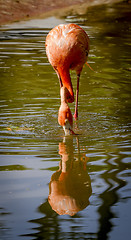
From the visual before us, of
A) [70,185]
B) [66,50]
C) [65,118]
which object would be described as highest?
[66,50]

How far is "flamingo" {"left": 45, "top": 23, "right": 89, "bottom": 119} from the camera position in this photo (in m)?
6.37

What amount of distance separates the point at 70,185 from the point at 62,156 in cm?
84

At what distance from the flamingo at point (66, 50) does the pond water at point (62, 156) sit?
0.59 metres

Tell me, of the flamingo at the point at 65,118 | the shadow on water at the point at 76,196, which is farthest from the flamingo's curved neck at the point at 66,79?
the shadow on water at the point at 76,196

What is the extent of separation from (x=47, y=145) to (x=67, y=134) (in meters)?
0.45

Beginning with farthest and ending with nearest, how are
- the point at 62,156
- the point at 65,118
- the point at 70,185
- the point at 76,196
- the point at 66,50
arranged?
A: 1. the point at 66,50
2. the point at 65,118
3. the point at 62,156
4. the point at 70,185
5. the point at 76,196

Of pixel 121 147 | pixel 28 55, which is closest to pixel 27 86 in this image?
pixel 28 55

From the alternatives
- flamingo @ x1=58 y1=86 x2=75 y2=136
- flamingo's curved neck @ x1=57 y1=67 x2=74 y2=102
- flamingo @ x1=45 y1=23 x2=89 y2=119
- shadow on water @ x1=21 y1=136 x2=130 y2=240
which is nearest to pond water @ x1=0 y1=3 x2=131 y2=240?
shadow on water @ x1=21 y1=136 x2=130 y2=240

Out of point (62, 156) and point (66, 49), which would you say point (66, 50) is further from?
point (62, 156)

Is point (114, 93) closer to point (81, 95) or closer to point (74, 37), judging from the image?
point (81, 95)

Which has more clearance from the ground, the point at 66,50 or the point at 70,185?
the point at 66,50

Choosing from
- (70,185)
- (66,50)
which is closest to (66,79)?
(66,50)

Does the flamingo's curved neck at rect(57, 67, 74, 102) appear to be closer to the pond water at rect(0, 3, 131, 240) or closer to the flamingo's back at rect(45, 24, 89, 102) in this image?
the flamingo's back at rect(45, 24, 89, 102)

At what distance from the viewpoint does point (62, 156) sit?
509 cm
